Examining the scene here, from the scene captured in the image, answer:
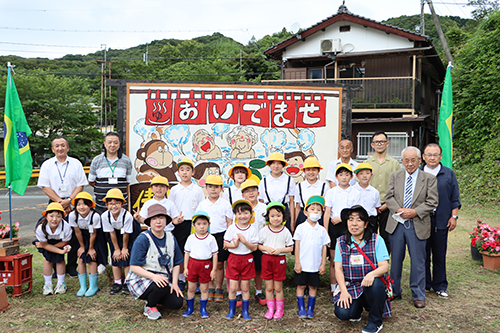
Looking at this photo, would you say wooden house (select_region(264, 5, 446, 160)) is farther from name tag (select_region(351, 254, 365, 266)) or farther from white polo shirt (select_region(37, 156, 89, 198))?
name tag (select_region(351, 254, 365, 266))

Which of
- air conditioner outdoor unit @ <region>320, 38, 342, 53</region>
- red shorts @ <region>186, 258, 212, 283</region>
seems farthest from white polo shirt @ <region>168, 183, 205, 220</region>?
air conditioner outdoor unit @ <region>320, 38, 342, 53</region>

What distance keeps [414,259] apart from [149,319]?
126 inches

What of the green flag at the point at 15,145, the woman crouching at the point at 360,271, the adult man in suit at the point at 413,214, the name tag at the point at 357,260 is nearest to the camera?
the woman crouching at the point at 360,271

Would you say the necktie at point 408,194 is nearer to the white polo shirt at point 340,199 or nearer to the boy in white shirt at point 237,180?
the white polo shirt at point 340,199

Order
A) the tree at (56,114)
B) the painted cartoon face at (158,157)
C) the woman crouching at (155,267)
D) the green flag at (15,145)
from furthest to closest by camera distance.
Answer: the tree at (56,114) → the painted cartoon face at (158,157) → the green flag at (15,145) → the woman crouching at (155,267)

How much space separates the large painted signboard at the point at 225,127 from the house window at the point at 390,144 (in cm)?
1129

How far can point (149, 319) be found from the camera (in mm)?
4023

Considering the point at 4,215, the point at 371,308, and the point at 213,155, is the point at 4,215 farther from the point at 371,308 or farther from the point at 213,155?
the point at 371,308

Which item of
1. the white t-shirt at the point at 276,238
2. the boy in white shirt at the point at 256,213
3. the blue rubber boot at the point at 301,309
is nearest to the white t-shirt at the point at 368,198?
the white t-shirt at the point at 276,238

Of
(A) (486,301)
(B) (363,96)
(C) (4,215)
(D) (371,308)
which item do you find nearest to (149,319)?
(D) (371,308)

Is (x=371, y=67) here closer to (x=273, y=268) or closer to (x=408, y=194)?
(x=408, y=194)

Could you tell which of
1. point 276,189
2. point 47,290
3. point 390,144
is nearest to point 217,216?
point 276,189

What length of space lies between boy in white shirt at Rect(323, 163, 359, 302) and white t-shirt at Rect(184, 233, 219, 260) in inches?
57.2

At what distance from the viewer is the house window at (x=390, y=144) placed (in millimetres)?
16709
